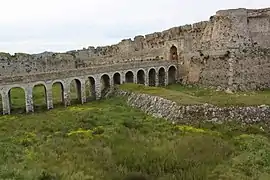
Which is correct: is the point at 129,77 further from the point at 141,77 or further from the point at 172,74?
the point at 172,74

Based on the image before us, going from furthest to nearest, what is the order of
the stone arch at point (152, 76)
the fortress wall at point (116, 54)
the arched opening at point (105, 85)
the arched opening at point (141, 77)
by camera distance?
the fortress wall at point (116, 54)
the stone arch at point (152, 76)
the arched opening at point (141, 77)
the arched opening at point (105, 85)

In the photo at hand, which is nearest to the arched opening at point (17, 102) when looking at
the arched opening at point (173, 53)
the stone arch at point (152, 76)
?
the stone arch at point (152, 76)

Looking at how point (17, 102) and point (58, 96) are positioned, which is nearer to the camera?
point (17, 102)

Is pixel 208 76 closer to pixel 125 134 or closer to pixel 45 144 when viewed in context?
pixel 125 134

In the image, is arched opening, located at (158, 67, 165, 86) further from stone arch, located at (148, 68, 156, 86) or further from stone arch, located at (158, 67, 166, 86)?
stone arch, located at (148, 68, 156, 86)

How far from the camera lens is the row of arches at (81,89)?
2938cm

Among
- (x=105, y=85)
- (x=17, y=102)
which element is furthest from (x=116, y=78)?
(x=17, y=102)

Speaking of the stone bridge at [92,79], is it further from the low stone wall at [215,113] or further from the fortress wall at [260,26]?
the low stone wall at [215,113]

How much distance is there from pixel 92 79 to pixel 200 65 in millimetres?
10760

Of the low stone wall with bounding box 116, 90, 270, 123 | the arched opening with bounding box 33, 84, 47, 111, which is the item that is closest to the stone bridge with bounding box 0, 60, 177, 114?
the arched opening with bounding box 33, 84, 47, 111

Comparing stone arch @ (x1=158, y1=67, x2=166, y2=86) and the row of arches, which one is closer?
the row of arches

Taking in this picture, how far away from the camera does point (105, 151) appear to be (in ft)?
53.6

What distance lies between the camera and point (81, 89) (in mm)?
31297

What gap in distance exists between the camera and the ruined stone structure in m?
30.2
